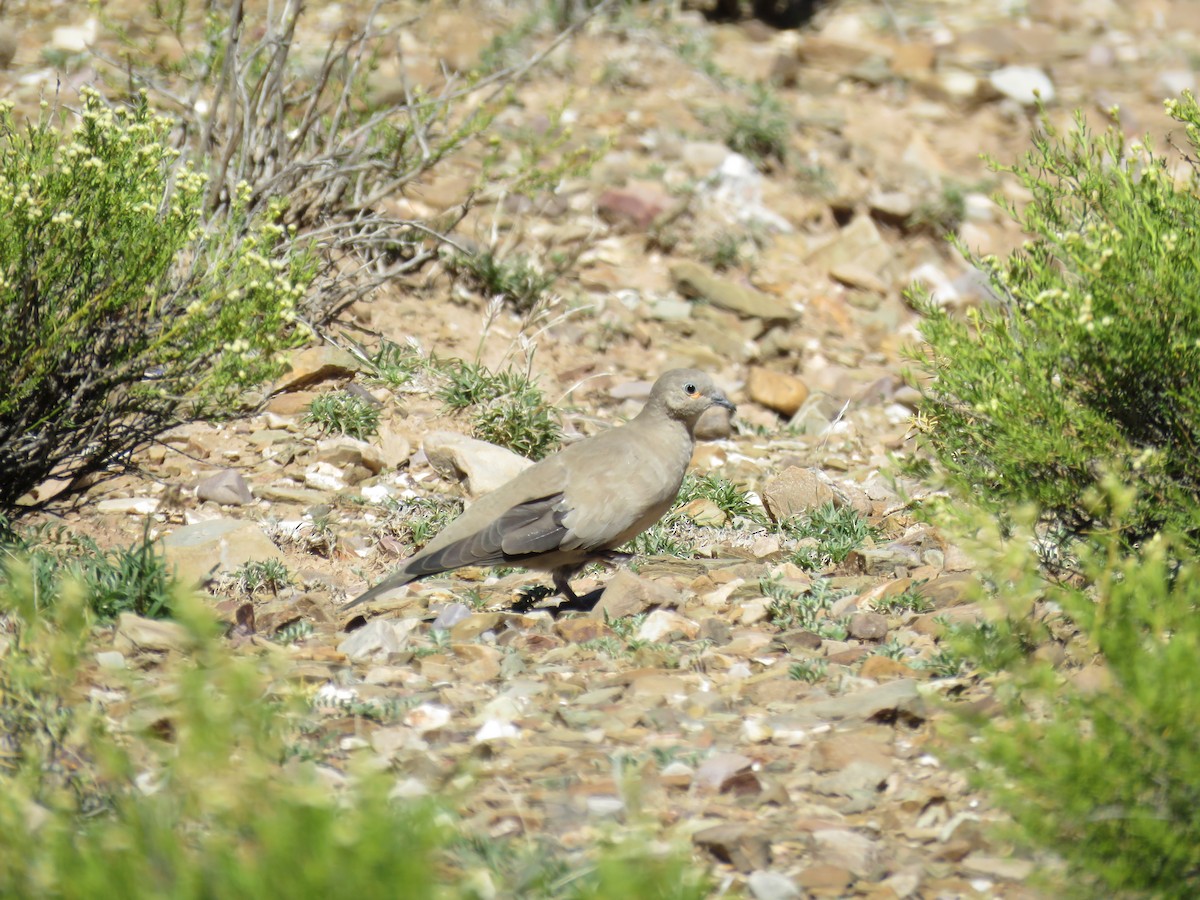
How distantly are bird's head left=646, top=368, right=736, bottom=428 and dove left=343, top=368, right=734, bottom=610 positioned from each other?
0.35 feet

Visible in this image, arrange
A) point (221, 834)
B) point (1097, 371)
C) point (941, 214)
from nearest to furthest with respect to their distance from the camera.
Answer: point (221, 834) → point (1097, 371) → point (941, 214)

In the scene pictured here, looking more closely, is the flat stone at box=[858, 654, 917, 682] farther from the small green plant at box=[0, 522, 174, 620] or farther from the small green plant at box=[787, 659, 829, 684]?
the small green plant at box=[0, 522, 174, 620]

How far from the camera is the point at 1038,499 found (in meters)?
4.53

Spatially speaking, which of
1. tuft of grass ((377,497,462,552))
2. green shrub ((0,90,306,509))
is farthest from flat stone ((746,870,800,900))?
tuft of grass ((377,497,462,552))

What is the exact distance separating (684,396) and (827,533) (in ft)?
3.05

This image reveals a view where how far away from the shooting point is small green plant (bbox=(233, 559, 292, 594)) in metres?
5.72

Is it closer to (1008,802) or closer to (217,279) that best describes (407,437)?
(217,279)

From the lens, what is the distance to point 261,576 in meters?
5.76

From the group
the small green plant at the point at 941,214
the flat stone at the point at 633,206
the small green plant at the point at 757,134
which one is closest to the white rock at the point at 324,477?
the flat stone at the point at 633,206

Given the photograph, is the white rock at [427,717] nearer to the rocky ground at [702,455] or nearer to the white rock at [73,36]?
the rocky ground at [702,455]

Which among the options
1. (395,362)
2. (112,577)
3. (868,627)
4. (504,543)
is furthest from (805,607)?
(395,362)

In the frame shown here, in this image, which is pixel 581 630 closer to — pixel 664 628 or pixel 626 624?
pixel 626 624

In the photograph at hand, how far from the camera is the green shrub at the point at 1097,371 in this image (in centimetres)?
432

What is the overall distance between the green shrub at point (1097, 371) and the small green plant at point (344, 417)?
3.34 meters
